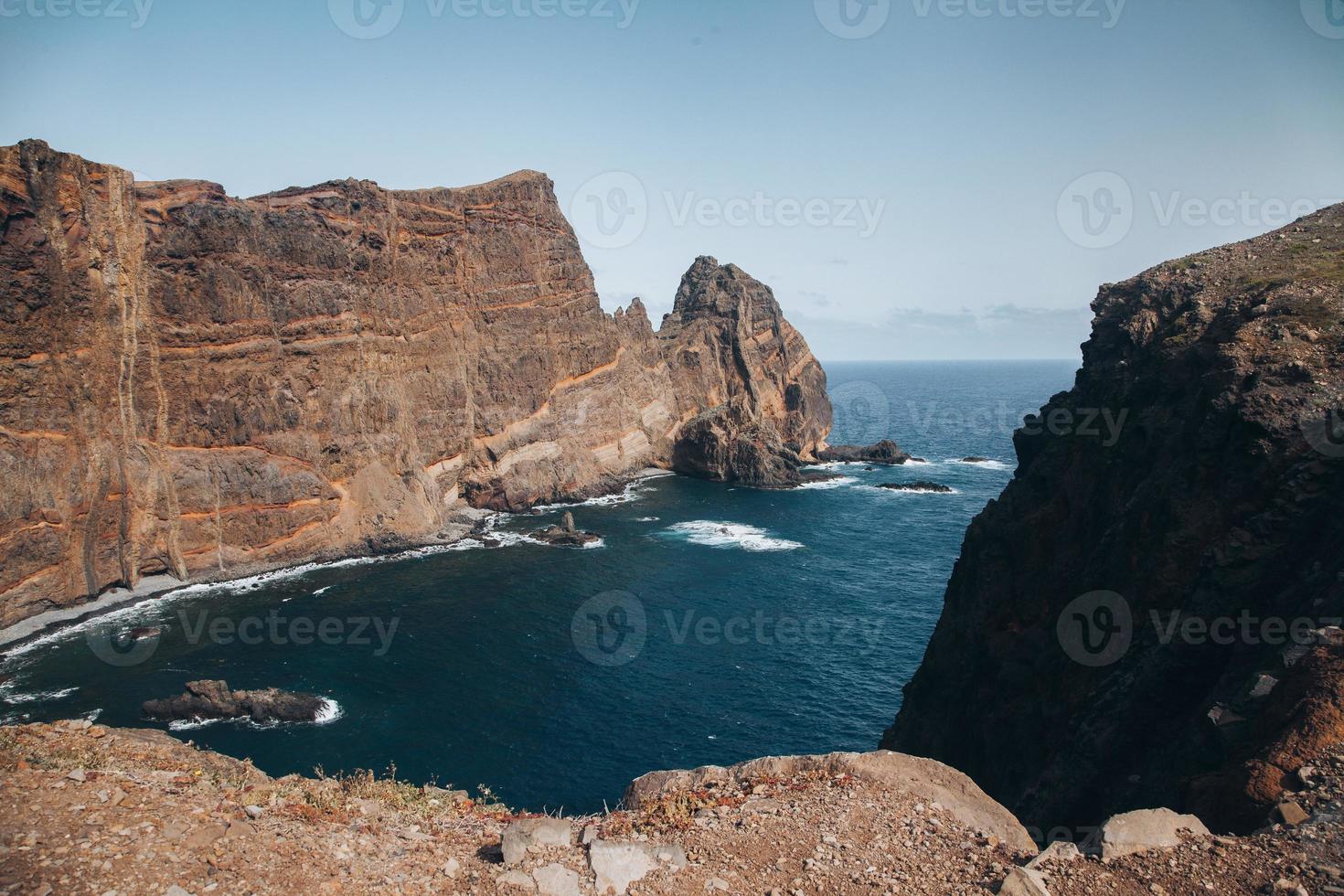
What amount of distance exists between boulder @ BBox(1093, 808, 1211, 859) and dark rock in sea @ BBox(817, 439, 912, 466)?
347 feet

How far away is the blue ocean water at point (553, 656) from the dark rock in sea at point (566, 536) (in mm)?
1753

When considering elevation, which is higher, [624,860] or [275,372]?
[275,372]

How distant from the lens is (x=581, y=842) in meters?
11.8

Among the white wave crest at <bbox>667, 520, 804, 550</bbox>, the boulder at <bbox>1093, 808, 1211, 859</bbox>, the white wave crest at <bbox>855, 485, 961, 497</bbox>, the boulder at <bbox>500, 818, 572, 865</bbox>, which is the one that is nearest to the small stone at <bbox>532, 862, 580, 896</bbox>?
the boulder at <bbox>500, 818, 572, 865</bbox>

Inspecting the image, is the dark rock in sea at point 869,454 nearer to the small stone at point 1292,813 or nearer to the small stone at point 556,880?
the small stone at point 1292,813

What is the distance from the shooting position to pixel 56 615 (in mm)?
50469

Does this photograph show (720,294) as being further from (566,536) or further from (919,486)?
(566,536)

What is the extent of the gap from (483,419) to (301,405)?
22.4 metres

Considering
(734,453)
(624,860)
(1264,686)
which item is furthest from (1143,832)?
(734,453)

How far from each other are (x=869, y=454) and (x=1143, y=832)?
111 m

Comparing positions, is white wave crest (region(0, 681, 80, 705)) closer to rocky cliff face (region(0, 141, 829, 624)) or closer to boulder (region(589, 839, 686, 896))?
rocky cliff face (region(0, 141, 829, 624))

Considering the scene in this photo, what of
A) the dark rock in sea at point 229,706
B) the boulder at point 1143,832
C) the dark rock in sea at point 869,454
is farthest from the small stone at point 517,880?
the dark rock in sea at point 869,454

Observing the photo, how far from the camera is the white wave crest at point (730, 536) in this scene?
7200 centimetres

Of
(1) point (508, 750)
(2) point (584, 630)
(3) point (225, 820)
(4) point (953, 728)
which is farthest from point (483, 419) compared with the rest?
(3) point (225, 820)
